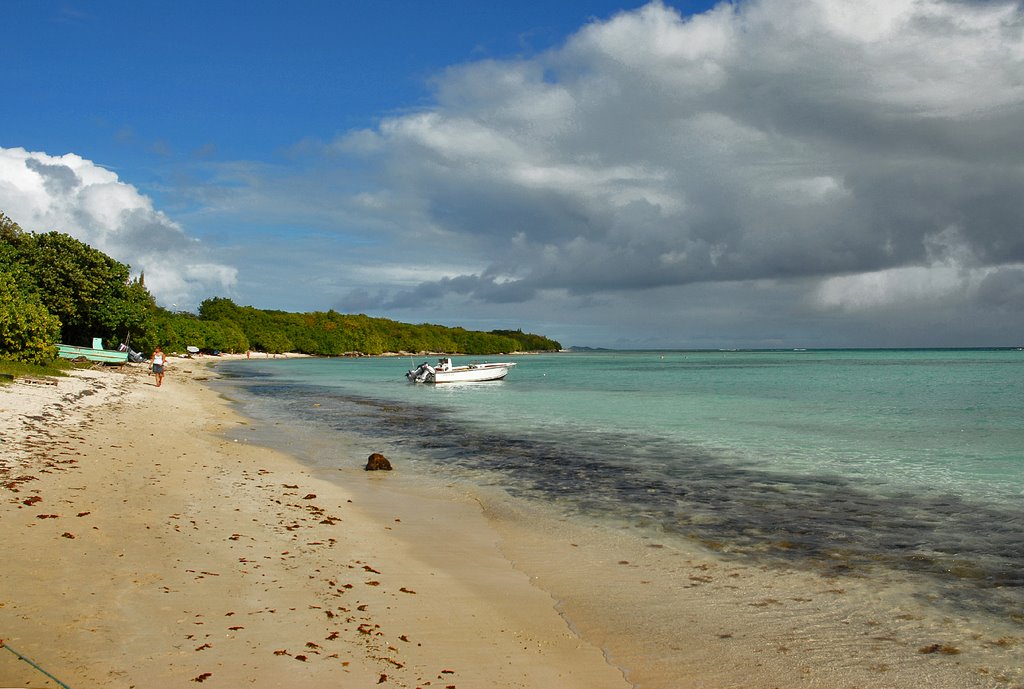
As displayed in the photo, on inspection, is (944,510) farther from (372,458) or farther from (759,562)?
(372,458)

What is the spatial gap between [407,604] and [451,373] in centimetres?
5814

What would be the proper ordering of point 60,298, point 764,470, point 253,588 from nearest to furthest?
point 253,588 → point 764,470 → point 60,298

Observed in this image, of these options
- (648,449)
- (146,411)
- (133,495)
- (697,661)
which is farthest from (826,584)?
(146,411)

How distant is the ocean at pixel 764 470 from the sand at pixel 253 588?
379 centimetres

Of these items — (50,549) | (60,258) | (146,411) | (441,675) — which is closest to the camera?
(441,675)

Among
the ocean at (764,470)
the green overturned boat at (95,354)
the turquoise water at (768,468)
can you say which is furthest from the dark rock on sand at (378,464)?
the green overturned boat at (95,354)

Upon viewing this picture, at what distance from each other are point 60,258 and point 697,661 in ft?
193

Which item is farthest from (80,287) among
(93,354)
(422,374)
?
(422,374)

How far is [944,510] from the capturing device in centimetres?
1330

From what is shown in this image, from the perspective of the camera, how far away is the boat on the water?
2530 inches

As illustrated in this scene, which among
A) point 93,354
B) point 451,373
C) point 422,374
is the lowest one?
point 422,374

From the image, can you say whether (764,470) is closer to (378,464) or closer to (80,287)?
(378,464)

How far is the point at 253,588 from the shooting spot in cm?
717

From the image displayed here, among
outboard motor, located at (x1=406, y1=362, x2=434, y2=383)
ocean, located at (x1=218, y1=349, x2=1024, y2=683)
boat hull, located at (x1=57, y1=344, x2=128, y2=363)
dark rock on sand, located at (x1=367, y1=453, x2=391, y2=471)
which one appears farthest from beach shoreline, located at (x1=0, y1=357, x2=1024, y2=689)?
outboard motor, located at (x1=406, y1=362, x2=434, y2=383)
